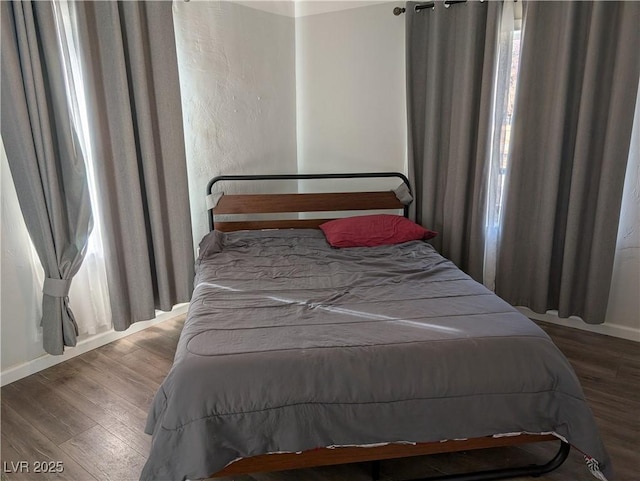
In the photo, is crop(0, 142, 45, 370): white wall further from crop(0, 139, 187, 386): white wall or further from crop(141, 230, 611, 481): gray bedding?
crop(141, 230, 611, 481): gray bedding

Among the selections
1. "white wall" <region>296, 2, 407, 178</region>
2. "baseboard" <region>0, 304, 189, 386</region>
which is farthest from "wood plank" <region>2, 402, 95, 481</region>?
"white wall" <region>296, 2, 407, 178</region>

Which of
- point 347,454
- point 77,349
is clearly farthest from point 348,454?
point 77,349

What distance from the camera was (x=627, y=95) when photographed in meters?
2.50

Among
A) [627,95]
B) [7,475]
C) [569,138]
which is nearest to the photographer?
[7,475]

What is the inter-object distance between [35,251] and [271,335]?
5.14 feet

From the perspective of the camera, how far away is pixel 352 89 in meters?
3.54

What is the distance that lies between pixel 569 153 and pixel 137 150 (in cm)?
264

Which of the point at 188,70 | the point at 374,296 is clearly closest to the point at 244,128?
the point at 188,70

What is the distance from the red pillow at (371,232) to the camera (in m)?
2.89

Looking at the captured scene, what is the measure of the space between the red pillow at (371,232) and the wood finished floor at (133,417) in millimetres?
1129

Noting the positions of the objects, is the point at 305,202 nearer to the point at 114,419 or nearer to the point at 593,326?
the point at 114,419

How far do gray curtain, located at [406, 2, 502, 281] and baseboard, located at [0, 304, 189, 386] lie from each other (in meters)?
1.99

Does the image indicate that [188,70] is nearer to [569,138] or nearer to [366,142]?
[366,142]

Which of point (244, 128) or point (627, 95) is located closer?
point (627, 95)
